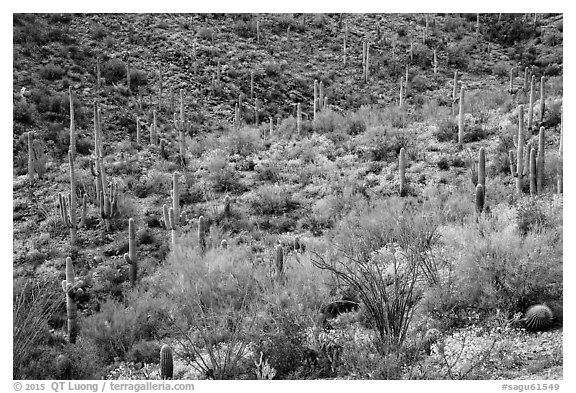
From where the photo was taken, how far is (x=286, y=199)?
16.1 meters

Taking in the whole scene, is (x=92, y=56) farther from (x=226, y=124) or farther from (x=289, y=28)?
(x=289, y=28)

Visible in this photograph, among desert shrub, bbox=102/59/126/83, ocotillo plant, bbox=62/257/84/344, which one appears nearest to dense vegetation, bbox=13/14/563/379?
ocotillo plant, bbox=62/257/84/344

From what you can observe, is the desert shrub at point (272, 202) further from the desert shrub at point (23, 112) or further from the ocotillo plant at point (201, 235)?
the desert shrub at point (23, 112)

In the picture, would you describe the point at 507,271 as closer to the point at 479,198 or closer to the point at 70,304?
the point at 479,198

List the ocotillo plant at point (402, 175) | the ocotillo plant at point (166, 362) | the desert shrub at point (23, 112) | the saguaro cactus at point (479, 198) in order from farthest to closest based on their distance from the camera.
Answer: the desert shrub at point (23, 112), the ocotillo plant at point (402, 175), the saguaro cactus at point (479, 198), the ocotillo plant at point (166, 362)

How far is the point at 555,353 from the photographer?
7.77m

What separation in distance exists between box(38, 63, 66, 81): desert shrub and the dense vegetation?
6 cm

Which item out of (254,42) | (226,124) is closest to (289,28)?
(254,42)

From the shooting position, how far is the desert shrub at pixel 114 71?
25922 millimetres

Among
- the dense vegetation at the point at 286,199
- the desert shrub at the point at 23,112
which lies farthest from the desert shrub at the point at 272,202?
the desert shrub at the point at 23,112

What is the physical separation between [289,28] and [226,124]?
9583mm

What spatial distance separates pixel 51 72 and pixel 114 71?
2598 millimetres

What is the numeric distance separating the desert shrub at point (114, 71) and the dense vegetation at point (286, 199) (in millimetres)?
130
